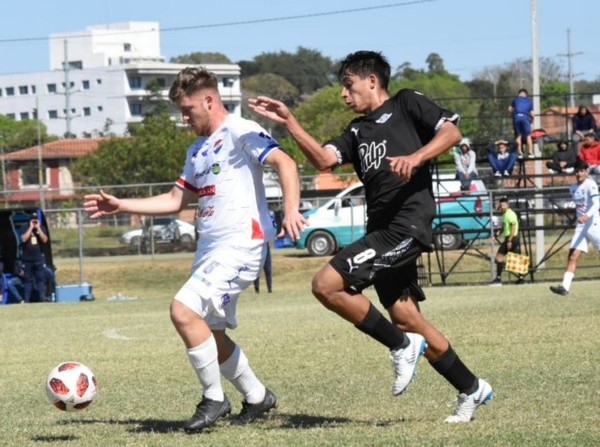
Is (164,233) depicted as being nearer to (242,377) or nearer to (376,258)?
(242,377)

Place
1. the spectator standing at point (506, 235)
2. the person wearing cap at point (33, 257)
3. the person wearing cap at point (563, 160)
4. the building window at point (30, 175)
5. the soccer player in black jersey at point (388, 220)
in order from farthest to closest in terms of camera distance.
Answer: the building window at point (30, 175), the person wearing cap at point (563, 160), the spectator standing at point (506, 235), the person wearing cap at point (33, 257), the soccer player in black jersey at point (388, 220)

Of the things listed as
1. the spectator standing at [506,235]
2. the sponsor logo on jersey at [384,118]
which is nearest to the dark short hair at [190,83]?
the sponsor logo on jersey at [384,118]

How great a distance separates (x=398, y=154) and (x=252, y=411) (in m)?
1.87

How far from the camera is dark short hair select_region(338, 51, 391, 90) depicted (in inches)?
285

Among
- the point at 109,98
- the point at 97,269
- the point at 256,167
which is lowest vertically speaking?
the point at 97,269

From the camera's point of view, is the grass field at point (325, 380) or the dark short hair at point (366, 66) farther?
the dark short hair at point (366, 66)

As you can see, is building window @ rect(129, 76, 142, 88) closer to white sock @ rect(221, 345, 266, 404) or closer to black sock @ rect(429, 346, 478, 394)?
white sock @ rect(221, 345, 266, 404)

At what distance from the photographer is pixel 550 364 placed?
10109 millimetres

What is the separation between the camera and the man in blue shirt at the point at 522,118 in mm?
32281

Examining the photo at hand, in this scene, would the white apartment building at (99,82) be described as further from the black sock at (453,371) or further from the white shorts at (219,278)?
the black sock at (453,371)

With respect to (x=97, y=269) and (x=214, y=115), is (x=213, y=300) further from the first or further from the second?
(x=97, y=269)

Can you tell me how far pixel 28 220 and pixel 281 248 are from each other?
1541 cm

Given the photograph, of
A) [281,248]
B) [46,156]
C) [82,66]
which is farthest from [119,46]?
[281,248]

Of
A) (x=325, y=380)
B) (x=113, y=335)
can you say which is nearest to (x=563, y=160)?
(x=113, y=335)
